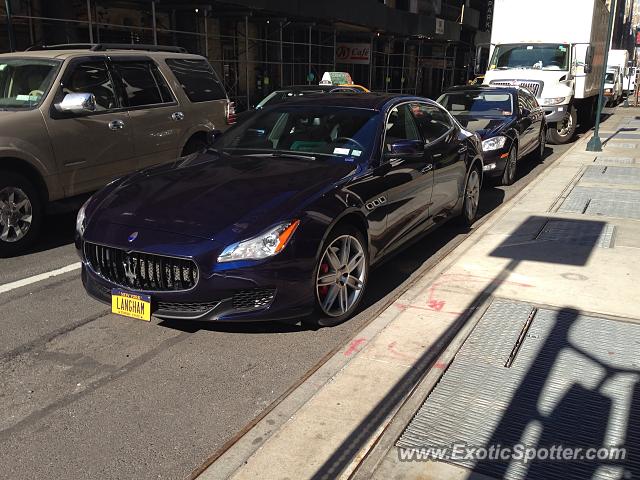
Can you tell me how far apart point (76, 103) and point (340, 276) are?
3.64 metres

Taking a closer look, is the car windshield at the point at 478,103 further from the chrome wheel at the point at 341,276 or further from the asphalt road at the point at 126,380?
the chrome wheel at the point at 341,276

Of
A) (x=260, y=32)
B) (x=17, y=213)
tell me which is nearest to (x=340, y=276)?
(x=17, y=213)

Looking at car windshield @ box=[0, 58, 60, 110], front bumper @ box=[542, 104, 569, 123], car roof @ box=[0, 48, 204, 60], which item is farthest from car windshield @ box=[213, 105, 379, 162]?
front bumper @ box=[542, 104, 569, 123]

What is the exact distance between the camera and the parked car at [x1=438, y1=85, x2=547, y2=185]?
951cm

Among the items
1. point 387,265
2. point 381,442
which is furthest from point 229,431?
point 387,265

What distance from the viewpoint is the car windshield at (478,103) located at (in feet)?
35.5

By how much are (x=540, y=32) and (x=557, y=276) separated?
13.5 metres

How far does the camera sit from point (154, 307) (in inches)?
153

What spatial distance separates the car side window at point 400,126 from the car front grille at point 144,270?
215 cm

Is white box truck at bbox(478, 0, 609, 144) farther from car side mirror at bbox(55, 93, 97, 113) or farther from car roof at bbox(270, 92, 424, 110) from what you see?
car side mirror at bbox(55, 93, 97, 113)

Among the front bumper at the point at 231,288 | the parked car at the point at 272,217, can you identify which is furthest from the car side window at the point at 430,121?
the front bumper at the point at 231,288

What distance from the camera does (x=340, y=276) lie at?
443 centimetres

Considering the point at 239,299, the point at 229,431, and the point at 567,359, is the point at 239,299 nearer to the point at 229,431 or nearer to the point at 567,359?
the point at 229,431

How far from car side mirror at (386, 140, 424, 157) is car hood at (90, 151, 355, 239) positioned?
0.46 m
